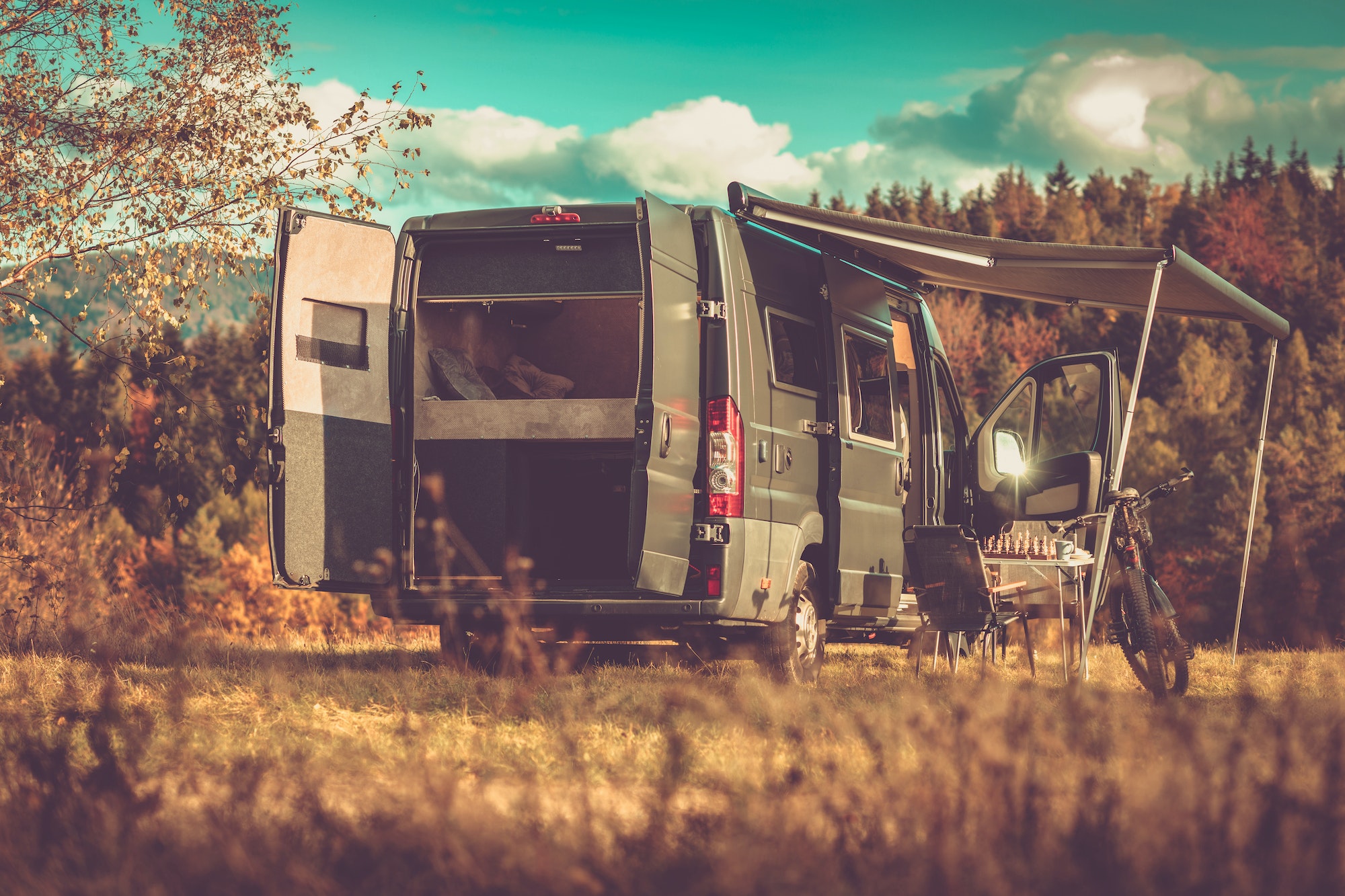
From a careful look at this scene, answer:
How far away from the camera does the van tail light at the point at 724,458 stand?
6.85m

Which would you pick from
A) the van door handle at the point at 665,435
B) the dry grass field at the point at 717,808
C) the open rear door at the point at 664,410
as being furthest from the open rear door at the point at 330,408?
the dry grass field at the point at 717,808

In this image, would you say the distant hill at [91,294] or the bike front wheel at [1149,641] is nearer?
the bike front wheel at [1149,641]

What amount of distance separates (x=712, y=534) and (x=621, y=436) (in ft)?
2.49

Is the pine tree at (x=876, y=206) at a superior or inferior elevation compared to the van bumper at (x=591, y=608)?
superior

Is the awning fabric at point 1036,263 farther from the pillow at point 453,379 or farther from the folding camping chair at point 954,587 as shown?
the pillow at point 453,379

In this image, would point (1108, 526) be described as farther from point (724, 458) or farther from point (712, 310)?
point (712, 310)

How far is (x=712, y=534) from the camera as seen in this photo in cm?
680

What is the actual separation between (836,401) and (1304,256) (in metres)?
74.2

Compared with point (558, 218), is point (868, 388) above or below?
below

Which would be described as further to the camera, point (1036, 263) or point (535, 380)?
point (535, 380)

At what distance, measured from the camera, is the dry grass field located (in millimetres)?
2967

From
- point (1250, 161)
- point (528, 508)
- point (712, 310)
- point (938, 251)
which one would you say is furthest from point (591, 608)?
point (1250, 161)

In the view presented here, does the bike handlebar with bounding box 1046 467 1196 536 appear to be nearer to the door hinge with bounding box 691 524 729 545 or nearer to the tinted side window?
the tinted side window

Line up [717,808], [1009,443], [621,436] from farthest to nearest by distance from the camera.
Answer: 1. [1009,443]
2. [621,436]
3. [717,808]
